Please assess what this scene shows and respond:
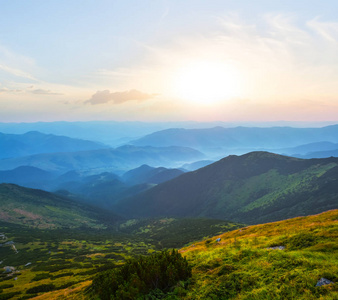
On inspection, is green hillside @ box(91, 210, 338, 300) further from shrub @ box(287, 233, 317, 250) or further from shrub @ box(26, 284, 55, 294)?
shrub @ box(26, 284, 55, 294)

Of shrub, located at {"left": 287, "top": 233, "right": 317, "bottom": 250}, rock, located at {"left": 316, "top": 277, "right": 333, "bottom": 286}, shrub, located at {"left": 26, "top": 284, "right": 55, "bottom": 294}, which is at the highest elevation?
rock, located at {"left": 316, "top": 277, "right": 333, "bottom": 286}

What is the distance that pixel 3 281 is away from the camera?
61750mm

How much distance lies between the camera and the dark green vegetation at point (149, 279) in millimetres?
18587

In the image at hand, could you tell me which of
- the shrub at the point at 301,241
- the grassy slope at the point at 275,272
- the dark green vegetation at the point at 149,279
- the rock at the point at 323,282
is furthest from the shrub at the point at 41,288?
the rock at the point at 323,282

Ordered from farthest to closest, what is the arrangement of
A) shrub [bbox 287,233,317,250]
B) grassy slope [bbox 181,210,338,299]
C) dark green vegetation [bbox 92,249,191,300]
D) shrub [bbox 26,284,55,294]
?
shrub [bbox 26,284,55,294], shrub [bbox 287,233,317,250], dark green vegetation [bbox 92,249,191,300], grassy slope [bbox 181,210,338,299]

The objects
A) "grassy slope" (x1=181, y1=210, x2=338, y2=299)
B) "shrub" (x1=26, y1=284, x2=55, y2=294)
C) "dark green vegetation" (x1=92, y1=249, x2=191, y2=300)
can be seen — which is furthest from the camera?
"shrub" (x1=26, y1=284, x2=55, y2=294)

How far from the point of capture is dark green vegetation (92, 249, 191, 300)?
61.0ft

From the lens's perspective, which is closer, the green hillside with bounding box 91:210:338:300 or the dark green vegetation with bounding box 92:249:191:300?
the green hillside with bounding box 91:210:338:300

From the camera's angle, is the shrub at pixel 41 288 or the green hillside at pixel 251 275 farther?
the shrub at pixel 41 288

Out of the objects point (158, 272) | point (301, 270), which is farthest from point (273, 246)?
point (158, 272)

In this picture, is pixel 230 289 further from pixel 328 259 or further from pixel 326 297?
pixel 328 259

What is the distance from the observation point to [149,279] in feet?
66.3

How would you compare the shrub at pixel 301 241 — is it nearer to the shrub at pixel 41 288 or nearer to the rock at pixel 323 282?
the rock at pixel 323 282

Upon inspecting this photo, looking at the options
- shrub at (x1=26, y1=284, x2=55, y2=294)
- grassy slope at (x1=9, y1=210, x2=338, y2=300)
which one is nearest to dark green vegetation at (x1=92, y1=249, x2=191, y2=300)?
grassy slope at (x1=9, y1=210, x2=338, y2=300)
